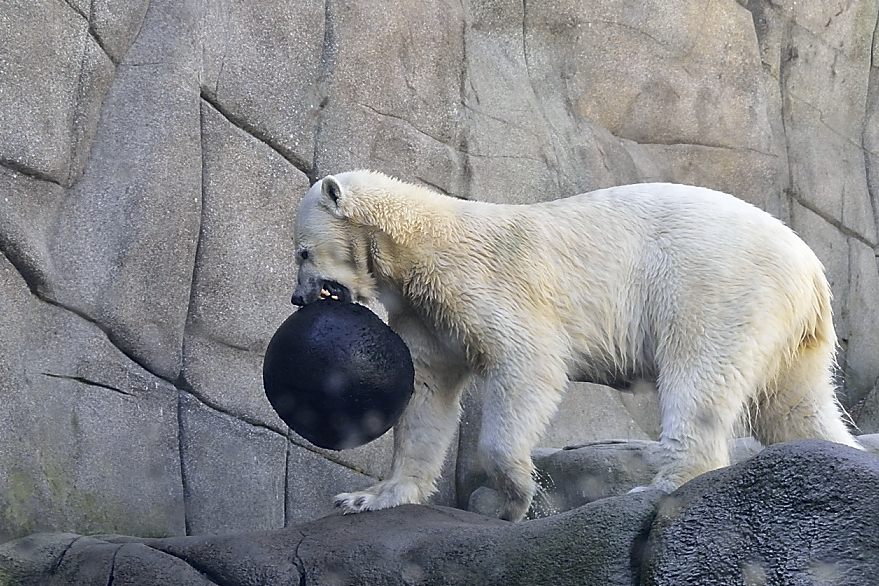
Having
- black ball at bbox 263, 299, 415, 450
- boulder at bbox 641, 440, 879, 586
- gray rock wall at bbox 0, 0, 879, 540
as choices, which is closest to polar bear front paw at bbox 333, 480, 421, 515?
black ball at bbox 263, 299, 415, 450

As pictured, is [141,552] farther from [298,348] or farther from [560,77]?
[560,77]

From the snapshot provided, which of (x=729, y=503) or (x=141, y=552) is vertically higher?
(x=729, y=503)

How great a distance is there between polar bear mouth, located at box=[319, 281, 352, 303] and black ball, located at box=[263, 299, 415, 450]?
386 millimetres

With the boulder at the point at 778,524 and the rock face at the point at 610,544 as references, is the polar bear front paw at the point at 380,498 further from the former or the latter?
the boulder at the point at 778,524

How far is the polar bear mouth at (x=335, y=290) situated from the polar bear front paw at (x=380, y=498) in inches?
31.7

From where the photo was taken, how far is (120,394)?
541cm

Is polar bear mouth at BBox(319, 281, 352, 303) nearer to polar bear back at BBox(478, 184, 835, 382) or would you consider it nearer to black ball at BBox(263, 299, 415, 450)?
black ball at BBox(263, 299, 415, 450)

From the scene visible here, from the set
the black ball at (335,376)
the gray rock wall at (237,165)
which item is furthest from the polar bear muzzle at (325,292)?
the gray rock wall at (237,165)

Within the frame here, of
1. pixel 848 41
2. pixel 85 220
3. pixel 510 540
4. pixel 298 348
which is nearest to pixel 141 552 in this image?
pixel 298 348

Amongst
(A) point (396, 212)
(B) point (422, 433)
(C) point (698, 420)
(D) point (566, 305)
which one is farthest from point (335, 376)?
(C) point (698, 420)

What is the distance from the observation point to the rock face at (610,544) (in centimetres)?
278

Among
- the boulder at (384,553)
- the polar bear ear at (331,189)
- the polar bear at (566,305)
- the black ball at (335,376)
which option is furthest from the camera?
the polar bear ear at (331,189)

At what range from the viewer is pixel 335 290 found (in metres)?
4.66

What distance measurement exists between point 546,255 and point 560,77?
10.5 feet
